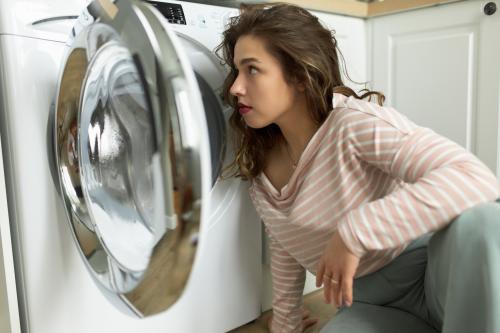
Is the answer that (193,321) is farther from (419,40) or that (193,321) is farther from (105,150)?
(419,40)

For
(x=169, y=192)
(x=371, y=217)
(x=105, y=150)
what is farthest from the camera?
(x=105, y=150)

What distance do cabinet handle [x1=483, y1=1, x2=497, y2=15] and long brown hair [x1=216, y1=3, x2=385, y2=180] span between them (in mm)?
537

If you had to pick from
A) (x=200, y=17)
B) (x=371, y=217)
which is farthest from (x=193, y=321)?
(x=200, y=17)

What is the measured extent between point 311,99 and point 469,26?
0.64 metres

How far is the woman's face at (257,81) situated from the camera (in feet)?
2.84

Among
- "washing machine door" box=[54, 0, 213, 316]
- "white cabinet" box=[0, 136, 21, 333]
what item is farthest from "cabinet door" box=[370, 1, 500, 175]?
"white cabinet" box=[0, 136, 21, 333]

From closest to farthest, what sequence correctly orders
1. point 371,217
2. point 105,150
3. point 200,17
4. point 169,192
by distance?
point 169,192 < point 371,217 < point 105,150 < point 200,17

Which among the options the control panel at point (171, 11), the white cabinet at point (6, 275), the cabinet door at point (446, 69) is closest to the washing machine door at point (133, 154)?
the white cabinet at point (6, 275)

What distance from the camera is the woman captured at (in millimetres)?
678

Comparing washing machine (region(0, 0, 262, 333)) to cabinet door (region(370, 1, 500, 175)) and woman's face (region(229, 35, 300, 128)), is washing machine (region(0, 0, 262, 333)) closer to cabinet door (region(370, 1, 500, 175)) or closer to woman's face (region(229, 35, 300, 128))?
woman's face (region(229, 35, 300, 128))

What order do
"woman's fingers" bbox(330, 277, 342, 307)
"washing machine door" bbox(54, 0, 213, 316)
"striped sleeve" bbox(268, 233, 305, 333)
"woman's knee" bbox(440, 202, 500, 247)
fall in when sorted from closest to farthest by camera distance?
"washing machine door" bbox(54, 0, 213, 316) < "woman's knee" bbox(440, 202, 500, 247) < "woman's fingers" bbox(330, 277, 342, 307) < "striped sleeve" bbox(268, 233, 305, 333)

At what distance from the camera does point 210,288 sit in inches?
40.5

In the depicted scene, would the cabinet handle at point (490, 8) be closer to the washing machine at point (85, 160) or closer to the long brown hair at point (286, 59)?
the long brown hair at point (286, 59)

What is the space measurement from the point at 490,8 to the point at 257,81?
748mm
